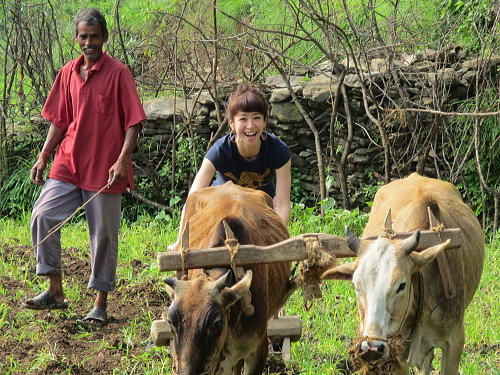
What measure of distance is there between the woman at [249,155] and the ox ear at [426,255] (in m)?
1.52

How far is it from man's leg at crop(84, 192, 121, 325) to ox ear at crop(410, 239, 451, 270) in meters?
2.91

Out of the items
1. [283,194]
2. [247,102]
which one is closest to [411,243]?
[283,194]

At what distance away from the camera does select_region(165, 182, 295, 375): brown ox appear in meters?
3.38

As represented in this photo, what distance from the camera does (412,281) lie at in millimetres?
3938

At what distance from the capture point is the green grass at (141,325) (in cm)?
498

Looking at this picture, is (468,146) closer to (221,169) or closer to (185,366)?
(221,169)

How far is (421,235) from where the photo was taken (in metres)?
3.88

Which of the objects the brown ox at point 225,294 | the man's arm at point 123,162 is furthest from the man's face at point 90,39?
the brown ox at point 225,294

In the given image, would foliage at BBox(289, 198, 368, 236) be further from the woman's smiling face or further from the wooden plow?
the wooden plow

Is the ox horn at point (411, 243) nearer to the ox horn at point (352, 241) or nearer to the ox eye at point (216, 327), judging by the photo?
the ox horn at point (352, 241)

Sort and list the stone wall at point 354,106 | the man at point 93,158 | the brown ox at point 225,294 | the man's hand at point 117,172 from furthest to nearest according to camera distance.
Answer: the stone wall at point 354,106 → the man at point 93,158 → the man's hand at point 117,172 → the brown ox at point 225,294

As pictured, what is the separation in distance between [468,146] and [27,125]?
21.3 ft

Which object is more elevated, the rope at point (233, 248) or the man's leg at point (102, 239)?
the rope at point (233, 248)

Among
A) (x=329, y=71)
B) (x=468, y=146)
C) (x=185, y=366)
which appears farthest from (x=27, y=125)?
(x=185, y=366)
